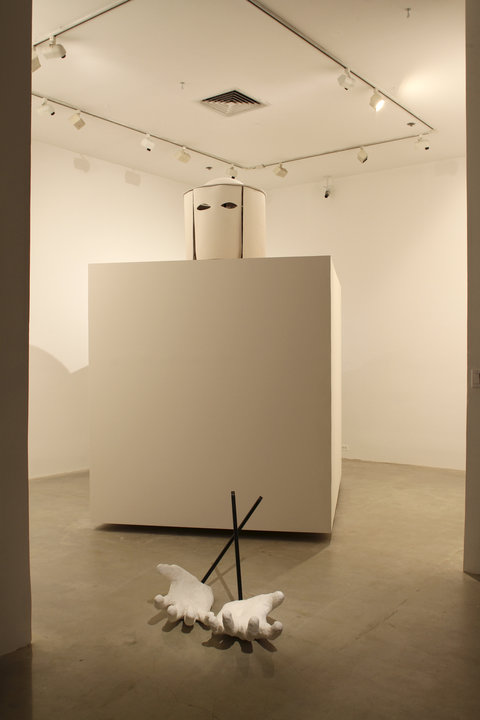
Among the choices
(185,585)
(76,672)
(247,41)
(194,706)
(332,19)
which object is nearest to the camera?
(194,706)

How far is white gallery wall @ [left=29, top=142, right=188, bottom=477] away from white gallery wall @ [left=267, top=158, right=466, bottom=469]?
2135 millimetres

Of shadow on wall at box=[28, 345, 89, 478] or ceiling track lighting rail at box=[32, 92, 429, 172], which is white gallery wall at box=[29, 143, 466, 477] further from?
ceiling track lighting rail at box=[32, 92, 429, 172]

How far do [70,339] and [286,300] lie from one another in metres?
2.95

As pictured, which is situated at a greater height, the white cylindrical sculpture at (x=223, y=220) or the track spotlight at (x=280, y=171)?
the track spotlight at (x=280, y=171)

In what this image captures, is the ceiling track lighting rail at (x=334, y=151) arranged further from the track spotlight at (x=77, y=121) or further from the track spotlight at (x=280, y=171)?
the track spotlight at (x=77, y=121)

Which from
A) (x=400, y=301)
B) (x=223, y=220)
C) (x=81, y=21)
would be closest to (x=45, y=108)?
(x=81, y=21)

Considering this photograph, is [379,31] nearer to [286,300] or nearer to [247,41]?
[247,41]

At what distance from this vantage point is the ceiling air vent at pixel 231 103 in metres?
4.73

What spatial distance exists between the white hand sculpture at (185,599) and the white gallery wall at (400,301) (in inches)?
159

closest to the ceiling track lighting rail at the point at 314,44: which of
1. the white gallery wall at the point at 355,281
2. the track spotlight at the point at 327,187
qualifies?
the white gallery wall at the point at 355,281

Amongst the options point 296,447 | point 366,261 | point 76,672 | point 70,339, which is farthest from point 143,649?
point 366,261

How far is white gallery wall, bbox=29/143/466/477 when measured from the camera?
19.2ft

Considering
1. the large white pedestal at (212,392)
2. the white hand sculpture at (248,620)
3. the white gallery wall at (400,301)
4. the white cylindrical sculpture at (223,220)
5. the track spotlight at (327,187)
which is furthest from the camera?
the track spotlight at (327,187)

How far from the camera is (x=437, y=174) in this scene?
6.29 m
